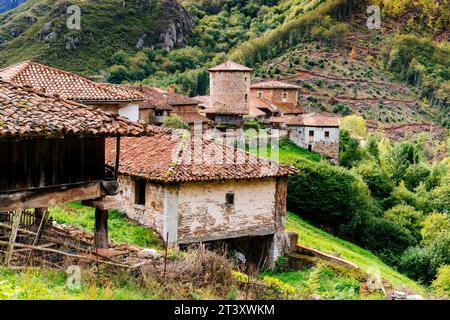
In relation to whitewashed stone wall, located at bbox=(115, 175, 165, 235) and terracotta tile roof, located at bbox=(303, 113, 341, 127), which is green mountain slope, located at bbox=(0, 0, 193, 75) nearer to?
terracotta tile roof, located at bbox=(303, 113, 341, 127)

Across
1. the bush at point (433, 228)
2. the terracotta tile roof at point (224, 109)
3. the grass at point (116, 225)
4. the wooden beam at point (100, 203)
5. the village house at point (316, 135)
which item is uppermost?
the wooden beam at point (100, 203)

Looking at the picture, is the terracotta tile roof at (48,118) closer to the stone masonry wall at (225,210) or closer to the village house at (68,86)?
the stone masonry wall at (225,210)

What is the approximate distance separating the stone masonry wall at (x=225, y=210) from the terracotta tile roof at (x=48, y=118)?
649 cm

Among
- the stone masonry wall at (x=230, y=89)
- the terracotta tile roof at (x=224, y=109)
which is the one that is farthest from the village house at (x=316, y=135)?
the stone masonry wall at (x=230, y=89)

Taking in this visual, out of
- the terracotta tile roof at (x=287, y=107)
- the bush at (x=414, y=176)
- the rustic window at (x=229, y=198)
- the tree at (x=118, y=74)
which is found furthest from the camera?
the tree at (x=118, y=74)

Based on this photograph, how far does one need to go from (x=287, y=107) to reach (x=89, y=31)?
49.7m

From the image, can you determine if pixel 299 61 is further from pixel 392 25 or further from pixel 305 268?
pixel 305 268

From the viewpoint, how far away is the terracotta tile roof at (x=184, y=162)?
17.3m

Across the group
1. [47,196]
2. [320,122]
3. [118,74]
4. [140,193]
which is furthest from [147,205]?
[118,74]

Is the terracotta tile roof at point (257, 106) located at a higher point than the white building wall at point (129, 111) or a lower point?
lower

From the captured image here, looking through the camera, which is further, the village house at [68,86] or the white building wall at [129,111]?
A: the white building wall at [129,111]

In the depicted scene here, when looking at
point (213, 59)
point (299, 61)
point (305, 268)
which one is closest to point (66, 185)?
point (305, 268)

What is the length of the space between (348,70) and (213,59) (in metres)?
33.9

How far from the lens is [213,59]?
124m
